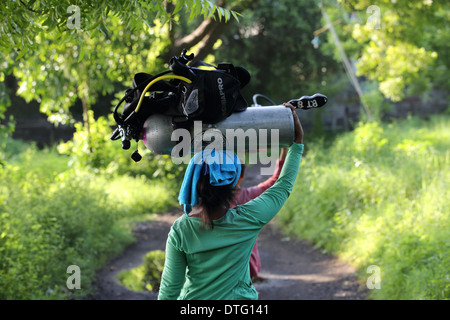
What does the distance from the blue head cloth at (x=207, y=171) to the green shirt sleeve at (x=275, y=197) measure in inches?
6.6

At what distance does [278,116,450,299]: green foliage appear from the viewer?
4.67 metres

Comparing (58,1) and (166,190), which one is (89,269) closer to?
(58,1)

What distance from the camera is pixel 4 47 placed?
2764 millimetres

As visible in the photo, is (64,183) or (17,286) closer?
(17,286)

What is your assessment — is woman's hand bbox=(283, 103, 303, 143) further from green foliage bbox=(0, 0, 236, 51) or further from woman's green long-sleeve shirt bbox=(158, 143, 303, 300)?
green foliage bbox=(0, 0, 236, 51)

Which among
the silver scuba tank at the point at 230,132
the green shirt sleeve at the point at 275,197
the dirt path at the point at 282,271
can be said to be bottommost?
the dirt path at the point at 282,271

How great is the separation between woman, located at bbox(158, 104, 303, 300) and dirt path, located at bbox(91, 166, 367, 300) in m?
3.36

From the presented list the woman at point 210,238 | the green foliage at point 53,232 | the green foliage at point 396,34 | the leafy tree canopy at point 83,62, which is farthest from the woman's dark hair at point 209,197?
the green foliage at point 396,34

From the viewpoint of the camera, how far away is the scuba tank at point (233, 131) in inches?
87.7

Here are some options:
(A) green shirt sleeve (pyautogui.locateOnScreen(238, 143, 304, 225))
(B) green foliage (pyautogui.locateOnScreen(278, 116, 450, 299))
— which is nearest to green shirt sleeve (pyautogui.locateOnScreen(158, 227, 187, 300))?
(A) green shirt sleeve (pyautogui.locateOnScreen(238, 143, 304, 225))

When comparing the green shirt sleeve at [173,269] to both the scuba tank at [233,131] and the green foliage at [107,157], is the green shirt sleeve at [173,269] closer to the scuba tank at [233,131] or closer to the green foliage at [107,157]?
the scuba tank at [233,131]

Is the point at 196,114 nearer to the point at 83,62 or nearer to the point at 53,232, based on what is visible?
the point at 53,232
